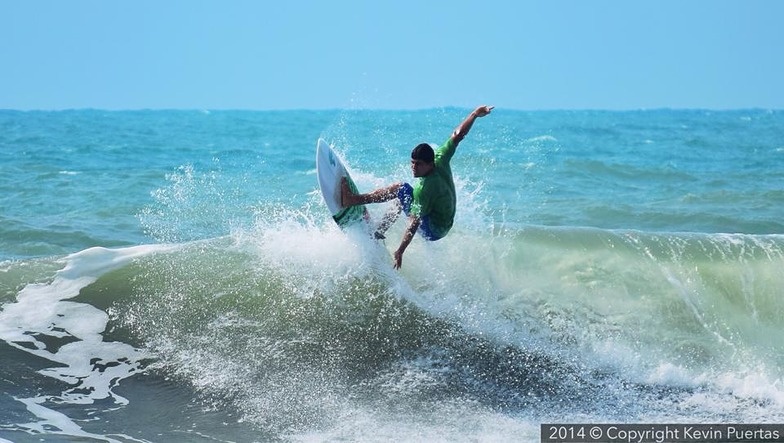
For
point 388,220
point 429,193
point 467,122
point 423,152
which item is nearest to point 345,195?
point 388,220

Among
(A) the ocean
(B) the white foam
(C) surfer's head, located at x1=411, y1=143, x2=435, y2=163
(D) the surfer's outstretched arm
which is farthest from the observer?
(D) the surfer's outstretched arm

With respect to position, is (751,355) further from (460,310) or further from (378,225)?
(378,225)

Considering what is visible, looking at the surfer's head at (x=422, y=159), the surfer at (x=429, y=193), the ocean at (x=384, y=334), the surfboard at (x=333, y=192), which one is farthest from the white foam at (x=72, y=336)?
the surfer's head at (x=422, y=159)

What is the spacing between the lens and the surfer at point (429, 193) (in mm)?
7090

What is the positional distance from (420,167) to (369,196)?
646mm

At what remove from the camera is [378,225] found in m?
7.79

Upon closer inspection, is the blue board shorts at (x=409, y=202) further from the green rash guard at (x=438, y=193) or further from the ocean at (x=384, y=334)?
the ocean at (x=384, y=334)

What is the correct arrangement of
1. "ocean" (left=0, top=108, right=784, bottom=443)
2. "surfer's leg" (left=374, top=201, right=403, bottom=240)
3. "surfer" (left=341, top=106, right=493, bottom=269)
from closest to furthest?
"ocean" (left=0, top=108, right=784, bottom=443), "surfer" (left=341, top=106, right=493, bottom=269), "surfer's leg" (left=374, top=201, right=403, bottom=240)

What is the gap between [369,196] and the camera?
7.49 meters

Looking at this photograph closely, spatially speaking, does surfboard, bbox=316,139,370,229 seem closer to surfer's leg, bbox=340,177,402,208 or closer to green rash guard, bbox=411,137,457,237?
surfer's leg, bbox=340,177,402,208

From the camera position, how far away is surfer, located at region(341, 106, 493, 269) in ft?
23.3

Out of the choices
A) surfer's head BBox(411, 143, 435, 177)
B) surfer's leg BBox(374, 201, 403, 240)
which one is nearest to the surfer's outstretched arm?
surfer's head BBox(411, 143, 435, 177)

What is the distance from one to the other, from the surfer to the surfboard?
0.95 ft

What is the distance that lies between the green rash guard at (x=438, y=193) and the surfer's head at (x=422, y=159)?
2.8 inches
